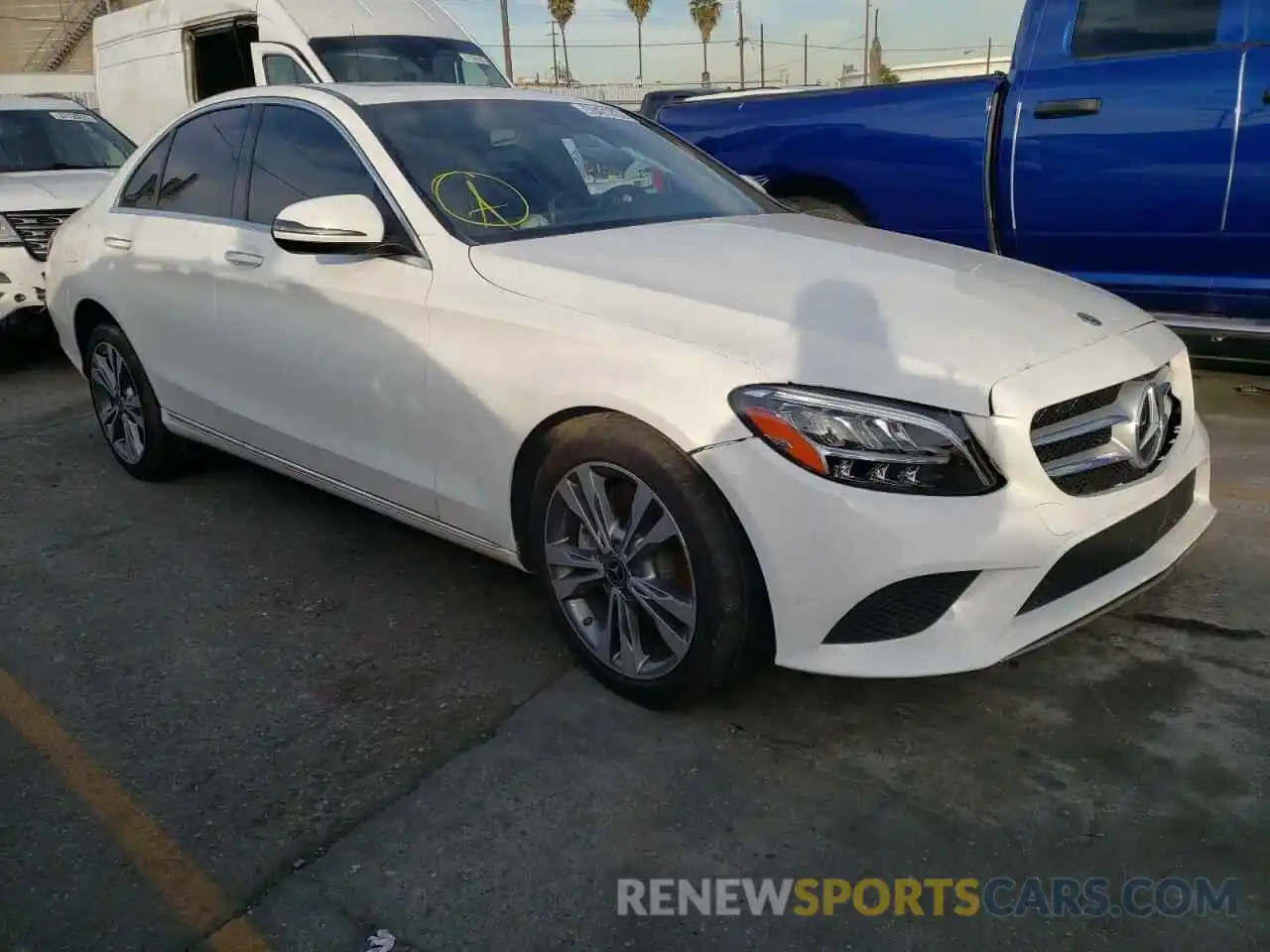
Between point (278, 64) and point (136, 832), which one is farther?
point (278, 64)

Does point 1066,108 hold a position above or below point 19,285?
above

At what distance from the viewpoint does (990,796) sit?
103 inches

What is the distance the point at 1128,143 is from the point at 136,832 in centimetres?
480

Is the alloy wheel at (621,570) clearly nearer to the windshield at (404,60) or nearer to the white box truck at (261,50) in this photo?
the windshield at (404,60)

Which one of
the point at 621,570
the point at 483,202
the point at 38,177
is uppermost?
the point at 483,202

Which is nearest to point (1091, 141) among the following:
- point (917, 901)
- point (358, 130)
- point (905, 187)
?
point (905, 187)

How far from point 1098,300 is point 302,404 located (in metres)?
2.49

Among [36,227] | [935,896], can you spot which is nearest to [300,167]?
[935,896]

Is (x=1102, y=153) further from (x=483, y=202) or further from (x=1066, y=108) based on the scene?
(x=483, y=202)

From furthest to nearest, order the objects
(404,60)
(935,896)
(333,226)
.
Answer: (404,60)
(333,226)
(935,896)

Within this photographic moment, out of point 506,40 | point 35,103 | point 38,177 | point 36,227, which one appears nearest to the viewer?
point 36,227

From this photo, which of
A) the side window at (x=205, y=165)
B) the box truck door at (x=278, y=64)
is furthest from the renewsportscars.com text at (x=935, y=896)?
the box truck door at (x=278, y=64)

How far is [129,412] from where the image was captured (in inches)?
196

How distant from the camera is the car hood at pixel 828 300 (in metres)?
2.60
